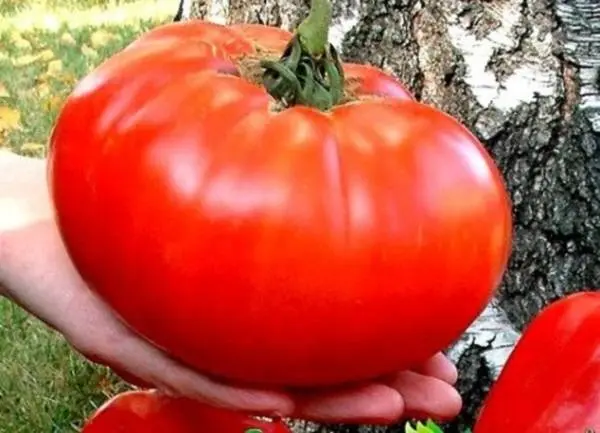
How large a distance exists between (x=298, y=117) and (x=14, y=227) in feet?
1.71

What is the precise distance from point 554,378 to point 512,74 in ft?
1.99

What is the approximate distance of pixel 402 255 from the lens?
3.69 feet

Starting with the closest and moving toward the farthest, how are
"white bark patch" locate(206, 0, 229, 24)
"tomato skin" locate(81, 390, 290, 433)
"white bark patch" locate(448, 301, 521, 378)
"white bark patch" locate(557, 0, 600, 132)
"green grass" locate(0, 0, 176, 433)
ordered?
"tomato skin" locate(81, 390, 290, 433)
"white bark patch" locate(557, 0, 600, 132)
"white bark patch" locate(448, 301, 521, 378)
"white bark patch" locate(206, 0, 229, 24)
"green grass" locate(0, 0, 176, 433)

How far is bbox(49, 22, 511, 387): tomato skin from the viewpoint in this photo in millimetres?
1111

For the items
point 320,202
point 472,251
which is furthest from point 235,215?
point 472,251

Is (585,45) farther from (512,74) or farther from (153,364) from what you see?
(153,364)

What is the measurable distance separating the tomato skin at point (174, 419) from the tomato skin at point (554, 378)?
0.28 meters

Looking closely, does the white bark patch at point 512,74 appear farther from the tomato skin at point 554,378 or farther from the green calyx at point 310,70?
the green calyx at point 310,70

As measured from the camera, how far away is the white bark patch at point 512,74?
1781 millimetres

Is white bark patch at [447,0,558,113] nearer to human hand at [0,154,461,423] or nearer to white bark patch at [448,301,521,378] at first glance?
white bark patch at [448,301,521,378]

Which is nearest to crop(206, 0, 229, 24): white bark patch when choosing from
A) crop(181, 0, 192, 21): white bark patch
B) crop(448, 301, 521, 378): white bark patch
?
crop(181, 0, 192, 21): white bark patch

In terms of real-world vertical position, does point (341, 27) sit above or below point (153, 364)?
above

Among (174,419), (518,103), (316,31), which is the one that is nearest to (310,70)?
(316,31)

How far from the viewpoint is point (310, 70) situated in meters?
1.18
